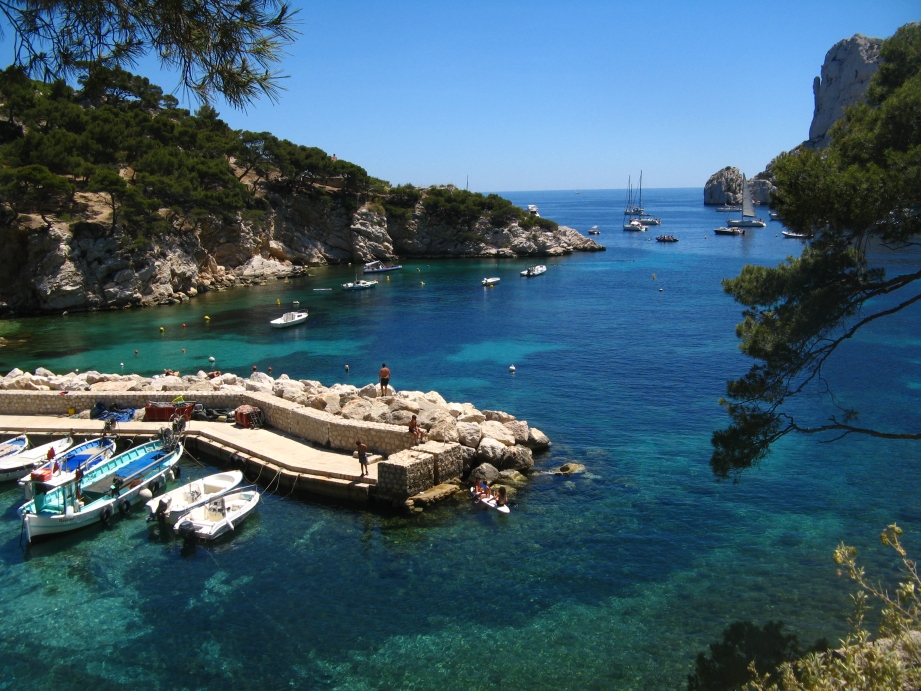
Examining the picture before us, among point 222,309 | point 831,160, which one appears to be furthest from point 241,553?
point 222,309

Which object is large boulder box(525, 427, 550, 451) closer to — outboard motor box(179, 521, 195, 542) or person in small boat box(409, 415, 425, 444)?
person in small boat box(409, 415, 425, 444)

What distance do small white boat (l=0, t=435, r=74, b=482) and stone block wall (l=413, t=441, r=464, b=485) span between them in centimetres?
1063

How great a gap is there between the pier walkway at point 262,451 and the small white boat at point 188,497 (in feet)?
3.97

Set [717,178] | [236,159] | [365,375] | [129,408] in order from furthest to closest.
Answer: [717,178]
[236,159]
[365,375]
[129,408]

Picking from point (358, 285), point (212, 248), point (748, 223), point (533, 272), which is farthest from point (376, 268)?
point (748, 223)

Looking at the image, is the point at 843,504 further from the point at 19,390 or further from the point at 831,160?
the point at 19,390

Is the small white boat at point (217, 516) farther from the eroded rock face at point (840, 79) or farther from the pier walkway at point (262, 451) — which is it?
the eroded rock face at point (840, 79)

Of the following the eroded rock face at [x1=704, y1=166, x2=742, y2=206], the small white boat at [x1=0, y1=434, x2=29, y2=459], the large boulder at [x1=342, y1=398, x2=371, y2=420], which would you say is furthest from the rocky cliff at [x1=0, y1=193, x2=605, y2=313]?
the eroded rock face at [x1=704, y1=166, x2=742, y2=206]

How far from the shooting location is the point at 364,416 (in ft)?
71.4

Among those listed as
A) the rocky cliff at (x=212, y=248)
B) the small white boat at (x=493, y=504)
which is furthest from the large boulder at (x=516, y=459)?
the rocky cliff at (x=212, y=248)

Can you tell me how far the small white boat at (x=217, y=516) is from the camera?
16.0 m

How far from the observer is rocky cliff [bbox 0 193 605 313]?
46219mm

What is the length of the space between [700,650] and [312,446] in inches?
495

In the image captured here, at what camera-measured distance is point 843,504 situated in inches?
686
